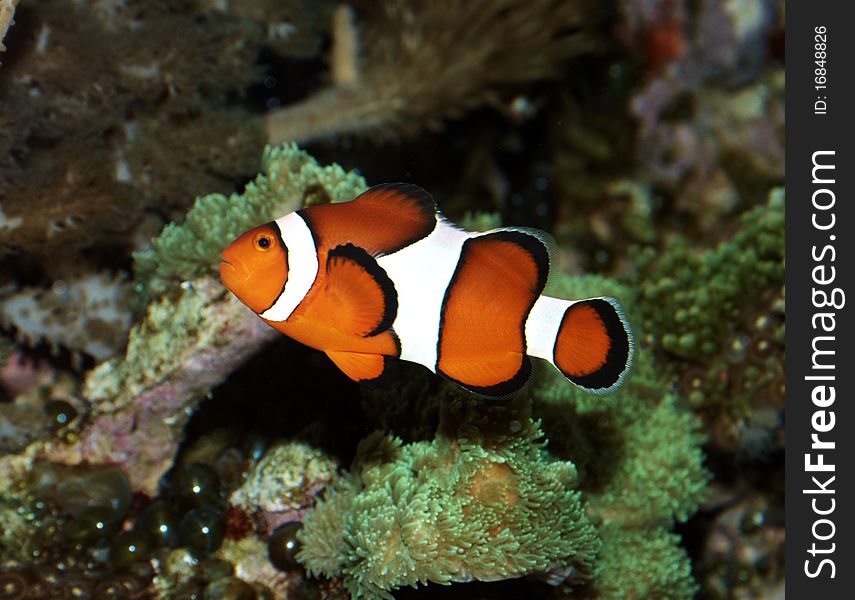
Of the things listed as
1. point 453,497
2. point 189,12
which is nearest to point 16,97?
point 189,12

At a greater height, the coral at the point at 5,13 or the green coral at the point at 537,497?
the coral at the point at 5,13

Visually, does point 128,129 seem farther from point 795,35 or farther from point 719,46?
point 719,46

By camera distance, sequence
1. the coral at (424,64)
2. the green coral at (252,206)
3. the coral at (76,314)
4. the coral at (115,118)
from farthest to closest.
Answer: the coral at (424,64), the coral at (76,314), the coral at (115,118), the green coral at (252,206)

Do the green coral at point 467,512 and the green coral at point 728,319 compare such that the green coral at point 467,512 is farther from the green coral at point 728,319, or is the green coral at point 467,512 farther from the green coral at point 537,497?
the green coral at point 728,319

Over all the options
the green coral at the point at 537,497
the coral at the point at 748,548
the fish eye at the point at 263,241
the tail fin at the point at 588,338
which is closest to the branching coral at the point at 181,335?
the green coral at the point at 537,497

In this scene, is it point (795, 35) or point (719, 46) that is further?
point (719, 46)

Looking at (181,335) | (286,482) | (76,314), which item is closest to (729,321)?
(286,482)
